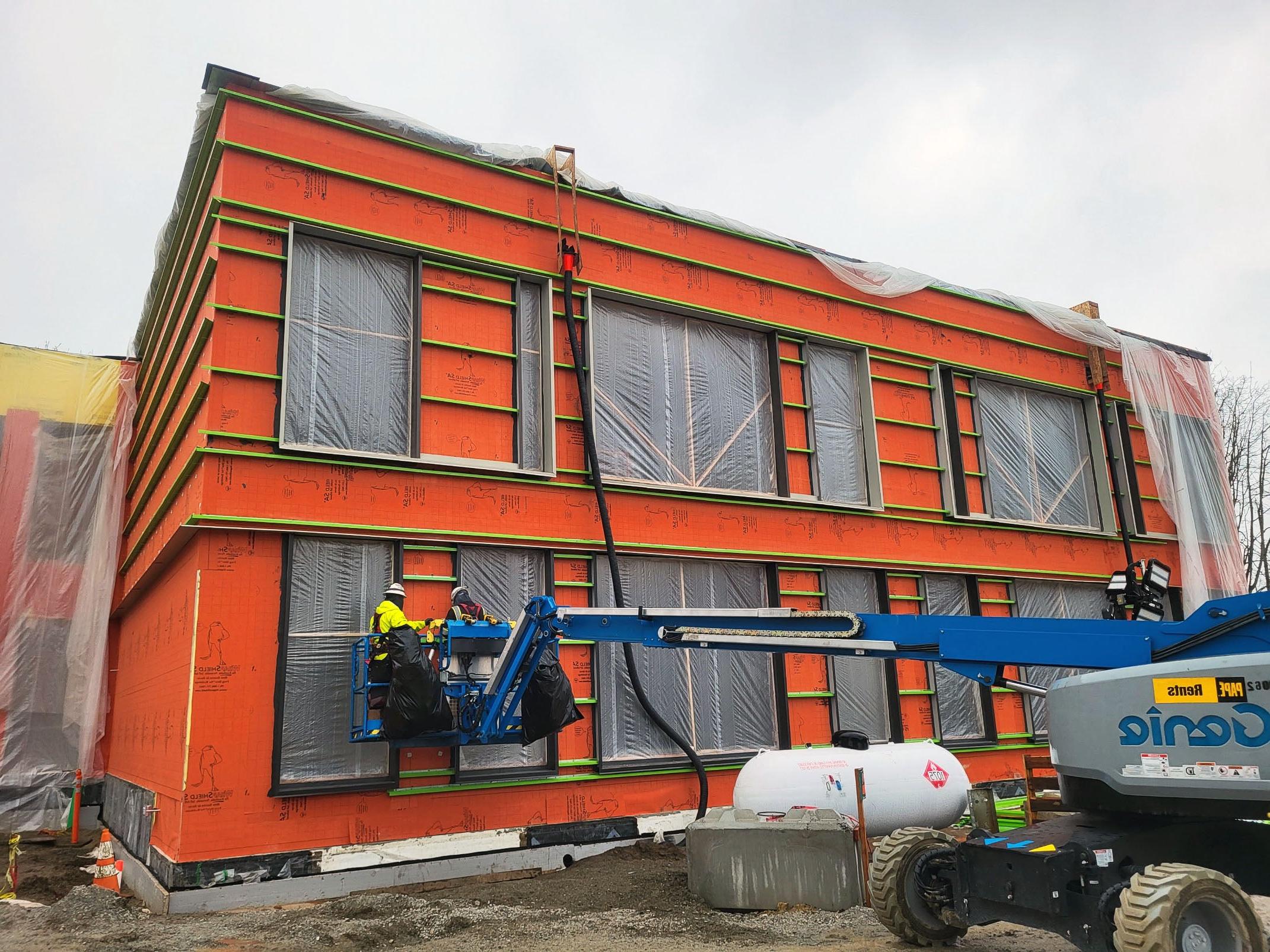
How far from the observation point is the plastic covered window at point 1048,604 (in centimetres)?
1572

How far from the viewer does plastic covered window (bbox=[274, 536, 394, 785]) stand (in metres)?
9.65

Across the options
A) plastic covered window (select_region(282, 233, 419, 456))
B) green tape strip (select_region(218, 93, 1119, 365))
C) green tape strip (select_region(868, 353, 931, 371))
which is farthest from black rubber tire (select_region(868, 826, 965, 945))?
Result: green tape strip (select_region(868, 353, 931, 371))

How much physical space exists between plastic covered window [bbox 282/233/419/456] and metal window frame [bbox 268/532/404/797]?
4.29 ft

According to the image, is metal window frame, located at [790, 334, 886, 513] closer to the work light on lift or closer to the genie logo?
the work light on lift

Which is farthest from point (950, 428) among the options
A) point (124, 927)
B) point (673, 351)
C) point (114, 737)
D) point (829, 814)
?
point (114, 737)

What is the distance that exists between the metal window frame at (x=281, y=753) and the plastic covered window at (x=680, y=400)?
404 centimetres

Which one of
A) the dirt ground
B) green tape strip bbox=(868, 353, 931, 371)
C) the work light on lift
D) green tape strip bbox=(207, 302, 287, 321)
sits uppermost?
green tape strip bbox=(868, 353, 931, 371)

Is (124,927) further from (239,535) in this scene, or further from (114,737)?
(114,737)

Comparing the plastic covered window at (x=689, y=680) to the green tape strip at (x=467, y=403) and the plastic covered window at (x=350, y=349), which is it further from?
the plastic covered window at (x=350, y=349)

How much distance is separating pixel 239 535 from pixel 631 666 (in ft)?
15.4

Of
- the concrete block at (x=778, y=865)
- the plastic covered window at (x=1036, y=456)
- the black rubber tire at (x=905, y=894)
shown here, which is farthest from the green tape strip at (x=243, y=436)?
the plastic covered window at (x=1036, y=456)

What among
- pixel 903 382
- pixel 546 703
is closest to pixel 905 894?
pixel 546 703

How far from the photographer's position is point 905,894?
23.5ft

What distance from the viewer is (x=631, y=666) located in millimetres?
11562
